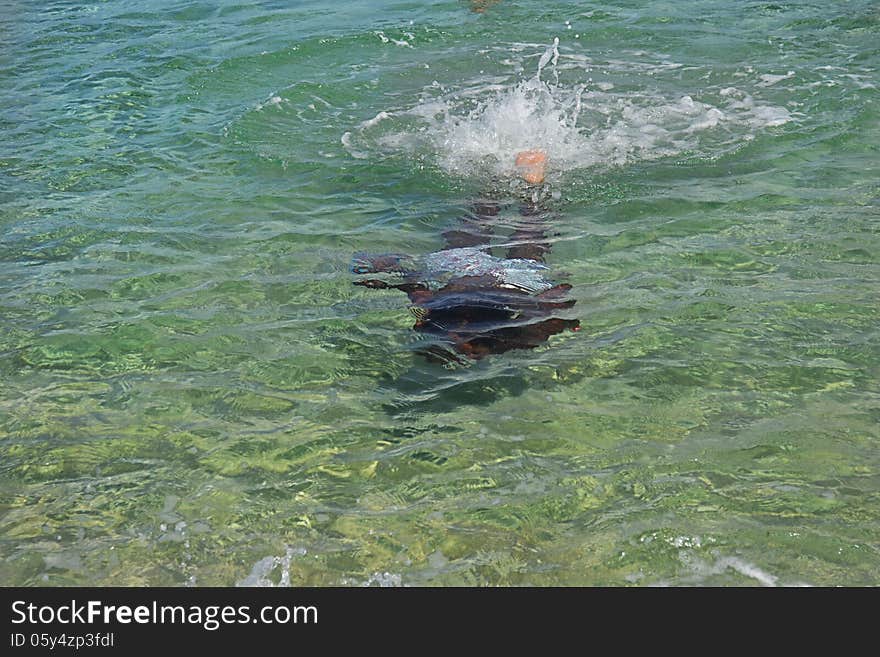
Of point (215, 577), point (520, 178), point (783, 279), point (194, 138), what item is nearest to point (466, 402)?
point (215, 577)

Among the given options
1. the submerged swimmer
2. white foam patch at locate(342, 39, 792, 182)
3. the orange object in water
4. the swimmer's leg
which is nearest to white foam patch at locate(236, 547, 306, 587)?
the submerged swimmer

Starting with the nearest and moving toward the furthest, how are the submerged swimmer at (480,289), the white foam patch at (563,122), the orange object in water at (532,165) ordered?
the submerged swimmer at (480,289)
the orange object in water at (532,165)
the white foam patch at (563,122)

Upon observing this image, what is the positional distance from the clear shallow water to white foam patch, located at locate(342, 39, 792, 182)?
4cm

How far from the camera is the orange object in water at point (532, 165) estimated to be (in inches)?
310

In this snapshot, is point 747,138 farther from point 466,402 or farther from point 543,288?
point 466,402

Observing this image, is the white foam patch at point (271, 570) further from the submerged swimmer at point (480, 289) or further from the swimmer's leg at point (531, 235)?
the swimmer's leg at point (531, 235)

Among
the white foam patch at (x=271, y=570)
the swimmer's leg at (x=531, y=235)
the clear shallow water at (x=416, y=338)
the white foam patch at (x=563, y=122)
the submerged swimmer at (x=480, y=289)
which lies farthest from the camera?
the white foam patch at (x=563, y=122)

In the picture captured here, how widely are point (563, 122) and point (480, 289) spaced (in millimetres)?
3386

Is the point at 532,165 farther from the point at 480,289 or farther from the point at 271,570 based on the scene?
the point at 271,570

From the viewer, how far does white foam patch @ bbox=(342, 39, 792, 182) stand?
845cm

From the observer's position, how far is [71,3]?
47.8 feet

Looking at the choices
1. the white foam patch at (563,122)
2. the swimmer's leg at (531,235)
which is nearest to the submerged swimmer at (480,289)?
the swimmer's leg at (531,235)

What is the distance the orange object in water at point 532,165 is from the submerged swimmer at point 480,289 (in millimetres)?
625

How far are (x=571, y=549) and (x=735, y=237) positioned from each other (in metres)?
3.56
